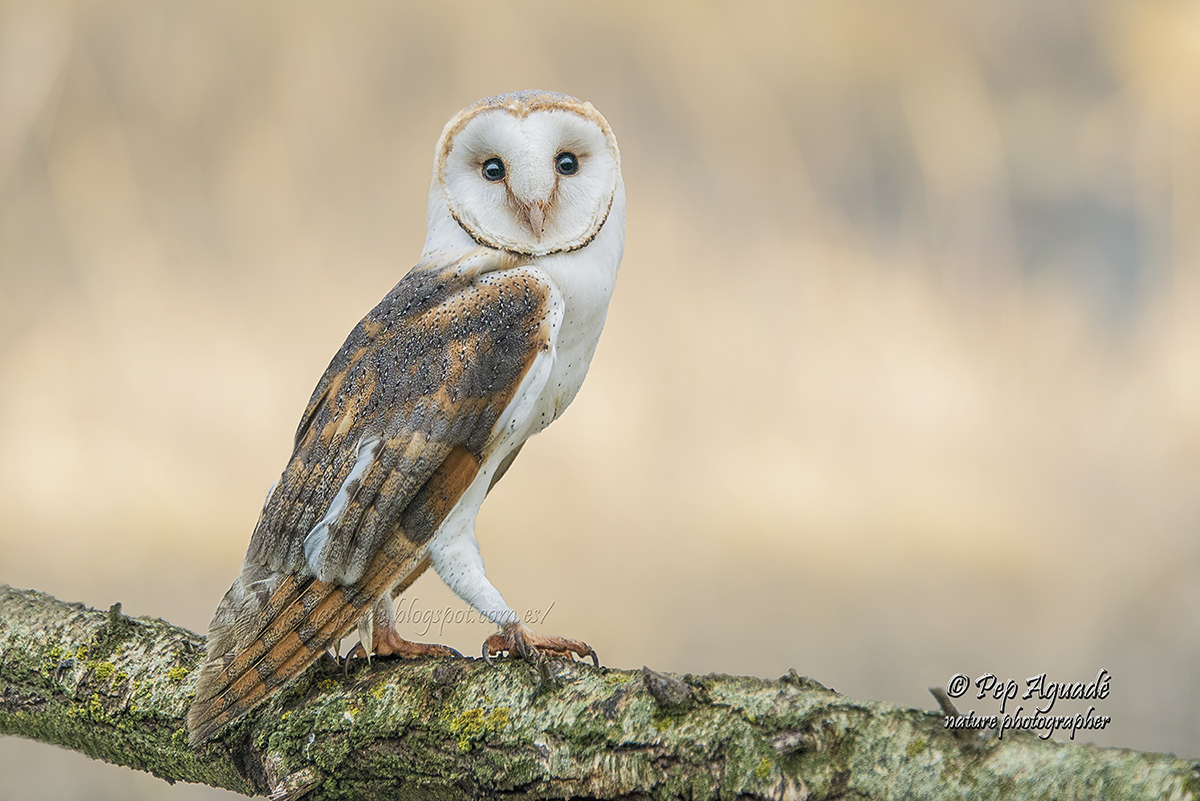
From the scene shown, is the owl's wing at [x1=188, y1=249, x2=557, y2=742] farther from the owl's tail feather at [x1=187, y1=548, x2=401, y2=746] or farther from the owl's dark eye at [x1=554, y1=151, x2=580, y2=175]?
the owl's dark eye at [x1=554, y1=151, x2=580, y2=175]

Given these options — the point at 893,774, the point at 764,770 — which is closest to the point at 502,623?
the point at 764,770

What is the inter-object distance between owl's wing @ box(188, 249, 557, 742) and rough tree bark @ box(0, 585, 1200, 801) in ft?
0.40

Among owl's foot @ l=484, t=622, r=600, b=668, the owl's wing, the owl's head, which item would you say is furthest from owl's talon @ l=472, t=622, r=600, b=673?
the owl's head

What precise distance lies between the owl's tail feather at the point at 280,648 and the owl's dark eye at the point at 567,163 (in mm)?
623

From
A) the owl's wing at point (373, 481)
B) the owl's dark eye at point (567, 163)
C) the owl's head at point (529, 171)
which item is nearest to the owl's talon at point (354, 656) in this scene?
the owl's wing at point (373, 481)

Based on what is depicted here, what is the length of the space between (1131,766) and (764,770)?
0.34m

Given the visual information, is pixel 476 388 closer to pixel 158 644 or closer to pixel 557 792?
pixel 557 792

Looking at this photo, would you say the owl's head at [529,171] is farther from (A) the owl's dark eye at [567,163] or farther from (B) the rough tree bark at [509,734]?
(B) the rough tree bark at [509,734]

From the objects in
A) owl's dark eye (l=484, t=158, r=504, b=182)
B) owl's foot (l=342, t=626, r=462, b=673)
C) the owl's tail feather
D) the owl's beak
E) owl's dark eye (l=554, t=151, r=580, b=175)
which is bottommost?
the owl's tail feather

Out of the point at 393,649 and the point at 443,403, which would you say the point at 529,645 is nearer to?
the point at 393,649

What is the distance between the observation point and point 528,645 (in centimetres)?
129

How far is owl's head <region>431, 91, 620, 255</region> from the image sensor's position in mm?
1365

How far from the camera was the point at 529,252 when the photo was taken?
141 cm

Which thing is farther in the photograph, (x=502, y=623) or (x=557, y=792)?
(x=502, y=623)
